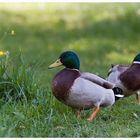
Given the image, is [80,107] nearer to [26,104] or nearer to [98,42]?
[26,104]

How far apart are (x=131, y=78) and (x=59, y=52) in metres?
6.07

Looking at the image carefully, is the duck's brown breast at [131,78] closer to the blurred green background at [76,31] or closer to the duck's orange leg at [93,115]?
the duck's orange leg at [93,115]

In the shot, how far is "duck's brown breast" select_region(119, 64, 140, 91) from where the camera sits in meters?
7.39

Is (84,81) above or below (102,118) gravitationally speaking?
above

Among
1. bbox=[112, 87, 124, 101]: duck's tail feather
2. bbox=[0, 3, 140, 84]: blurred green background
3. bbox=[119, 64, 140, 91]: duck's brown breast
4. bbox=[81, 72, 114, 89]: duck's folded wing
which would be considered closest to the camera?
bbox=[81, 72, 114, 89]: duck's folded wing

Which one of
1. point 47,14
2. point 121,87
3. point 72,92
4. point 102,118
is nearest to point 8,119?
point 72,92

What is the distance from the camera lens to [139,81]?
24.2 ft

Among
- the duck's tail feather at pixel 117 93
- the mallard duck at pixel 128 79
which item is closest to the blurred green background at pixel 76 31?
the mallard duck at pixel 128 79

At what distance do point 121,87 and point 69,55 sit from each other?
96 centimetres

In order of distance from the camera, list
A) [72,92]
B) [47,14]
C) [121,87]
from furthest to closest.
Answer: [47,14]
[121,87]
[72,92]

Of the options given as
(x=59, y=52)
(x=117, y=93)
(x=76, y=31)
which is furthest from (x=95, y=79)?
(x=76, y=31)

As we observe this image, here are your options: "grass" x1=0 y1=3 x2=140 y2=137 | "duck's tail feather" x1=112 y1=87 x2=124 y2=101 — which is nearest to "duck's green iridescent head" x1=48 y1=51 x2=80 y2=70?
"grass" x1=0 y1=3 x2=140 y2=137

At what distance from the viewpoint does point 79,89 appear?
643 cm

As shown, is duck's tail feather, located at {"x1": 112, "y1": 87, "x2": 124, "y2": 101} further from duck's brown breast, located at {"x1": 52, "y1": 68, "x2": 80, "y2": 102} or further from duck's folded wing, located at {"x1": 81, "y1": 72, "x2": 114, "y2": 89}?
duck's brown breast, located at {"x1": 52, "y1": 68, "x2": 80, "y2": 102}
